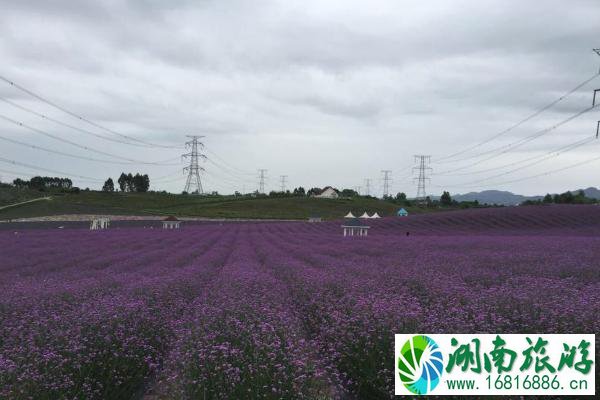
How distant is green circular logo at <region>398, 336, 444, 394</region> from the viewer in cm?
473

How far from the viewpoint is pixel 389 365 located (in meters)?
5.56

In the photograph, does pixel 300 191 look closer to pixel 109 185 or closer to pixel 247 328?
pixel 109 185

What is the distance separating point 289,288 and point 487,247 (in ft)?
41.5

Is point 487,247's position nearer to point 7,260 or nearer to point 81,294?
point 81,294

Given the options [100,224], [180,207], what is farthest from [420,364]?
[180,207]

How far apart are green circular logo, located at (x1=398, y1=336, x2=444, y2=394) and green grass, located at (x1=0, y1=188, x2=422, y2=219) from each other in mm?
64891

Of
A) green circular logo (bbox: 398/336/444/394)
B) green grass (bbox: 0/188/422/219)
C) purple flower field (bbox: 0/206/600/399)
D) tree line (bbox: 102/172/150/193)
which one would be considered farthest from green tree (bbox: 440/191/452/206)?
green circular logo (bbox: 398/336/444/394)

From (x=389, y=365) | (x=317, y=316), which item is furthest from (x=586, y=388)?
(x=317, y=316)

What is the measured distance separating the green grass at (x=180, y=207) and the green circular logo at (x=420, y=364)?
6489 centimetres

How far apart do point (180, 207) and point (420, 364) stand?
3788 inches

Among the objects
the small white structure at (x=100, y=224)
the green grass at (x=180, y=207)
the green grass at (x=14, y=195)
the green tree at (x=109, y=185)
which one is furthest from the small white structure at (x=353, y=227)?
the green tree at (x=109, y=185)

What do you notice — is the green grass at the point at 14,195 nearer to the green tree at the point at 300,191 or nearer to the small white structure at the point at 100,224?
the small white structure at the point at 100,224

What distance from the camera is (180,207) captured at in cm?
9781

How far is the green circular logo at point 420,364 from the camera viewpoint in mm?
4727
